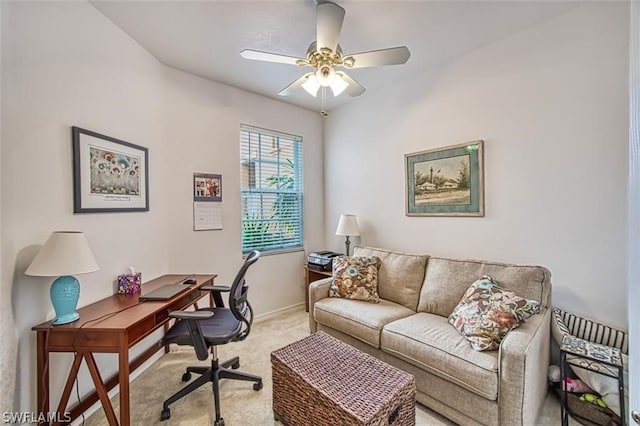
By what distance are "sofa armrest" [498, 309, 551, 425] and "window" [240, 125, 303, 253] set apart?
2.64 m

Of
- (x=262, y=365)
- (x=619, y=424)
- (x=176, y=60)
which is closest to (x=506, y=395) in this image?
(x=619, y=424)

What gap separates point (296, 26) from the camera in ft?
7.06

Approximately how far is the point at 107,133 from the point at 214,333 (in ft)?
5.38

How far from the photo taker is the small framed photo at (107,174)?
1863mm

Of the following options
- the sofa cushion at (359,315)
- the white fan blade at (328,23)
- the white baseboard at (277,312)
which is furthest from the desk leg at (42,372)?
the white fan blade at (328,23)

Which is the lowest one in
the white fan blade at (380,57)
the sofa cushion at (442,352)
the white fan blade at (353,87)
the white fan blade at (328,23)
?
the sofa cushion at (442,352)

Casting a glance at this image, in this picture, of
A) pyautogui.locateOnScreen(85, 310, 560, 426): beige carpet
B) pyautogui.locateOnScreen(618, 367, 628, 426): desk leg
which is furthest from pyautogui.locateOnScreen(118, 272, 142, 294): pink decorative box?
pyautogui.locateOnScreen(618, 367, 628, 426): desk leg

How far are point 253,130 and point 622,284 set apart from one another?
3.48 metres

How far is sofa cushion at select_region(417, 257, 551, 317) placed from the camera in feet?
6.45

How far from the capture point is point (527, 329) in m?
1.70

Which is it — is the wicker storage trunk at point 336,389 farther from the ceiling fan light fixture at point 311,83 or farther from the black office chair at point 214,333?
the ceiling fan light fixture at point 311,83

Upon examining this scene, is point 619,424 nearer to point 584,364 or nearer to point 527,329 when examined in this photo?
point 584,364

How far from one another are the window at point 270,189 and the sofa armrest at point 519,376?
2.64m

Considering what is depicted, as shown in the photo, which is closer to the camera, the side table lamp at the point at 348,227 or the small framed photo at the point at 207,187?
the small framed photo at the point at 207,187
